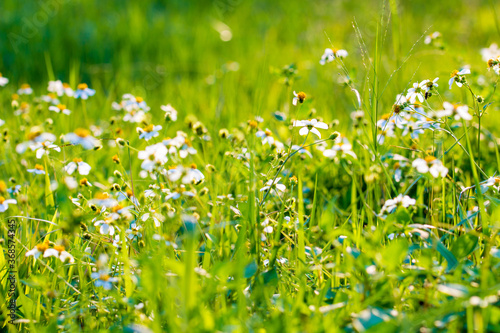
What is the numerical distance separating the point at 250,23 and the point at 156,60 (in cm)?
142

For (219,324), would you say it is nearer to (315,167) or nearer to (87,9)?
(315,167)

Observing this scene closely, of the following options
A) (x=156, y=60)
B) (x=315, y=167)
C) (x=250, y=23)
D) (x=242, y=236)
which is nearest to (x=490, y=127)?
(x=315, y=167)

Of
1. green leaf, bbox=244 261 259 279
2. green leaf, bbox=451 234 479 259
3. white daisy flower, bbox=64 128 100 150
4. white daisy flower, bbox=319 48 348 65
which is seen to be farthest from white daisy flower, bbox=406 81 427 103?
white daisy flower, bbox=64 128 100 150

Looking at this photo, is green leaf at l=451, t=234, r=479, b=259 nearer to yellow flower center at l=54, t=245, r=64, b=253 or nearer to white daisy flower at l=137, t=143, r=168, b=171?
white daisy flower at l=137, t=143, r=168, b=171

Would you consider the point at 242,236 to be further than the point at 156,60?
No

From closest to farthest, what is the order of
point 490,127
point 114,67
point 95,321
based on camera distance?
point 95,321 < point 490,127 < point 114,67

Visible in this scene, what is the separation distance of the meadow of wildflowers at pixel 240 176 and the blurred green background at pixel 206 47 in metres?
0.03

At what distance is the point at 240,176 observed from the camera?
1.81 meters

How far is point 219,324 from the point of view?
2.78ft

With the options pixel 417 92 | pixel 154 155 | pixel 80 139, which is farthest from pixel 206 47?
pixel 80 139

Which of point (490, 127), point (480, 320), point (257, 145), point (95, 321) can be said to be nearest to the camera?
point (480, 320)

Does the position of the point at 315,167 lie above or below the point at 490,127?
below

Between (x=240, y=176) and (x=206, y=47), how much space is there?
2406 mm

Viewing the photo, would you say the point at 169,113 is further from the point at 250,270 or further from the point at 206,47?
the point at 206,47
